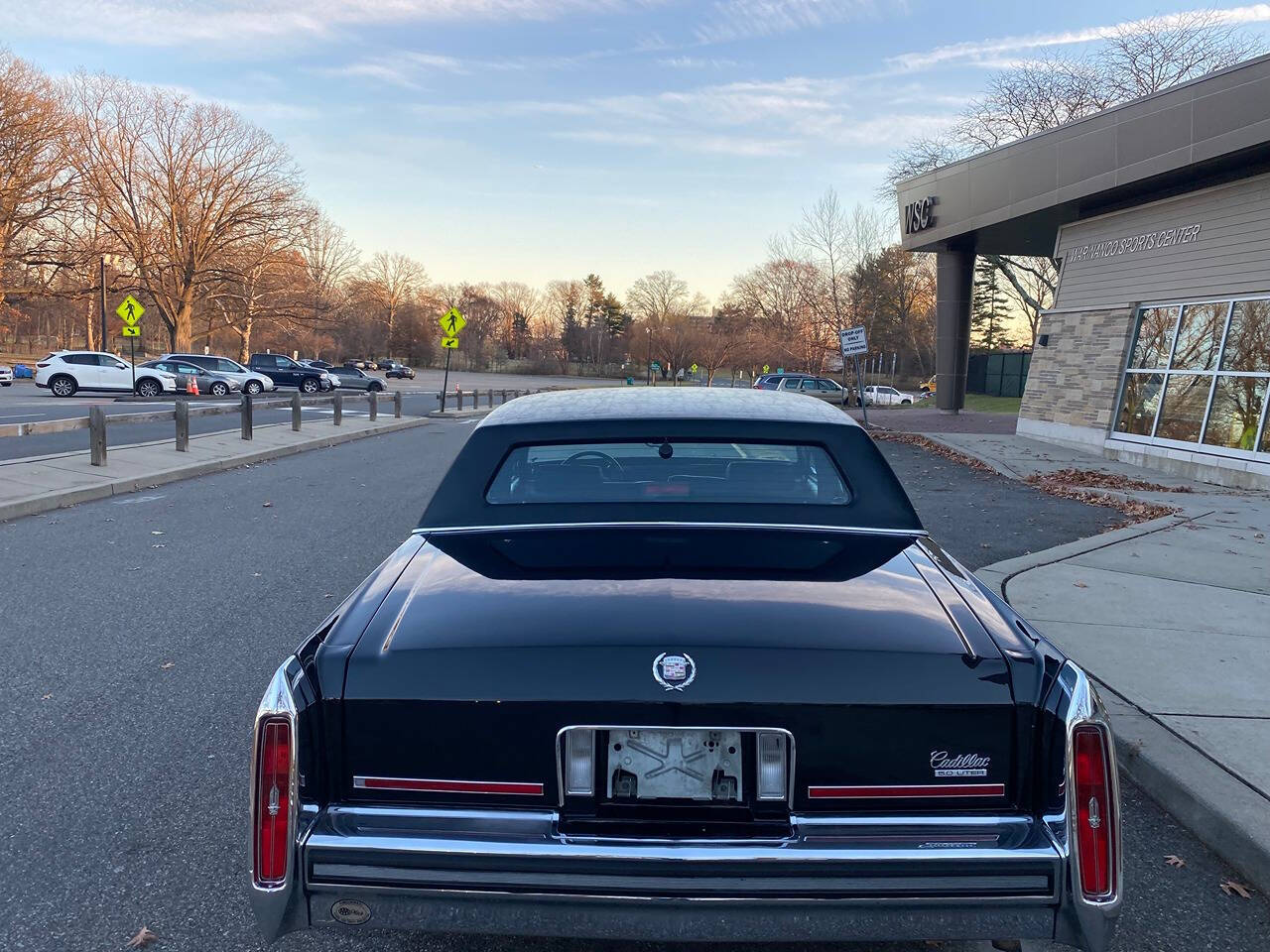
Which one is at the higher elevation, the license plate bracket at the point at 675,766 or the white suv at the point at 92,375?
the license plate bracket at the point at 675,766

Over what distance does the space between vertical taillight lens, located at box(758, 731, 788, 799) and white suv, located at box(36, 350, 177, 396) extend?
39.3m

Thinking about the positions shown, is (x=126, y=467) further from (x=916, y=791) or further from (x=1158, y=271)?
(x=1158, y=271)

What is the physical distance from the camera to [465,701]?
2191 millimetres

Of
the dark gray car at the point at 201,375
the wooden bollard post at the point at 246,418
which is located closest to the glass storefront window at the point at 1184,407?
the wooden bollard post at the point at 246,418

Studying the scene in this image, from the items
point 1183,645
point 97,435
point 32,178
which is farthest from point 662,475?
point 32,178

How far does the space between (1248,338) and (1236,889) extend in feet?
46.2

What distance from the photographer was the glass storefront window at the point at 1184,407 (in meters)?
15.7

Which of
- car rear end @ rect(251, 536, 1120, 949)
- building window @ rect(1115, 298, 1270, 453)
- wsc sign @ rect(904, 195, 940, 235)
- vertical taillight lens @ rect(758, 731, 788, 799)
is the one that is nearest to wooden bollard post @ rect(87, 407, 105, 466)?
car rear end @ rect(251, 536, 1120, 949)

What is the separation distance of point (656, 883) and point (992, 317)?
9148cm

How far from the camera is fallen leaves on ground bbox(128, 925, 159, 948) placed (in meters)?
2.73

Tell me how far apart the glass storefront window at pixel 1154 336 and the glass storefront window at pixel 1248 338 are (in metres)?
1.65

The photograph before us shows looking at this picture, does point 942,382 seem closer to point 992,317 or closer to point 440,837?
point 440,837

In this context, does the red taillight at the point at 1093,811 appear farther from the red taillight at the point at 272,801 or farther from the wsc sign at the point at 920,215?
the wsc sign at the point at 920,215

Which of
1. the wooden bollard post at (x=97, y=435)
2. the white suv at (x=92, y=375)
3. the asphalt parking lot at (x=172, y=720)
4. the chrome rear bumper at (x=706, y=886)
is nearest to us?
the chrome rear bumper at (x=706, y=886)
